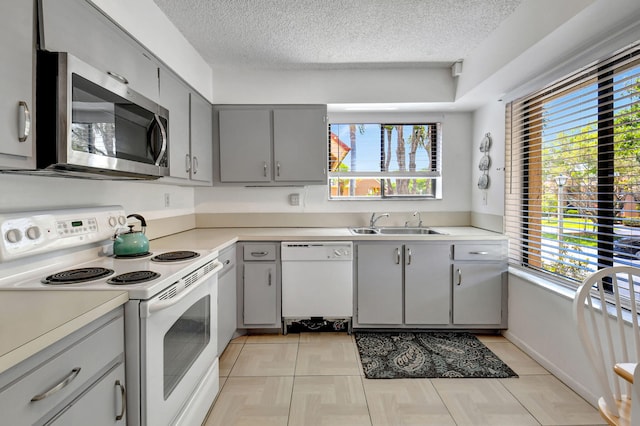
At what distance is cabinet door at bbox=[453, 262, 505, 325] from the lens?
274cm

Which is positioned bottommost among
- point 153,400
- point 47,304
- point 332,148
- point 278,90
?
point 153,400

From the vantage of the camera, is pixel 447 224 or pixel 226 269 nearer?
pixel 226 269

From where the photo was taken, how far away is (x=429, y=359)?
238cm

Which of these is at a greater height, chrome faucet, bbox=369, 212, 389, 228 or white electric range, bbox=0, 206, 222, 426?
chrome faucet, bbox=369, 212, 389, 228

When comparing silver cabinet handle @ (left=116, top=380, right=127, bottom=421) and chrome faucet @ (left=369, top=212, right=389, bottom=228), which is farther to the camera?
chrome faucet @ (left=369, top=212, right=389, bottom=228)

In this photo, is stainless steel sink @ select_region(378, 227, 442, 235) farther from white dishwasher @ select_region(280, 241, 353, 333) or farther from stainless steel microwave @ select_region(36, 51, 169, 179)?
stainless steel microwave @ select_region(36, 51, 169, 179)

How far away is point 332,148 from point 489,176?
5.03ft

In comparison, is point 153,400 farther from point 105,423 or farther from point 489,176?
point 489,176

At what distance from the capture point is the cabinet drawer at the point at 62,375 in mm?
721

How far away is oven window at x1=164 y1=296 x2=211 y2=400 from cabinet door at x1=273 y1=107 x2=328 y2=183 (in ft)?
5.08

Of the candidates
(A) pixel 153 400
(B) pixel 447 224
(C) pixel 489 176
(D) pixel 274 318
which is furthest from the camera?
(B) pixel 447 224

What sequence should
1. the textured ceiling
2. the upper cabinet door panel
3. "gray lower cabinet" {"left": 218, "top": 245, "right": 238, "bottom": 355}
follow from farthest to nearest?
"gray lower cabinet" {"left": 218, "top": 245, "right": 238, "bottom": 355}, the textured ceiling, the upper cabinet door panel

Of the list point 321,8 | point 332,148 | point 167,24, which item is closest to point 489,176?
point 332,148

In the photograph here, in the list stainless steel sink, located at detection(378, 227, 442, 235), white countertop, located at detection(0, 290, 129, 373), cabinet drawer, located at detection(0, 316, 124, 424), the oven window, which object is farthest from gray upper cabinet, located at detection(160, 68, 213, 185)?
stainless steel sink, located at detection(378, 227, 442, 235)
